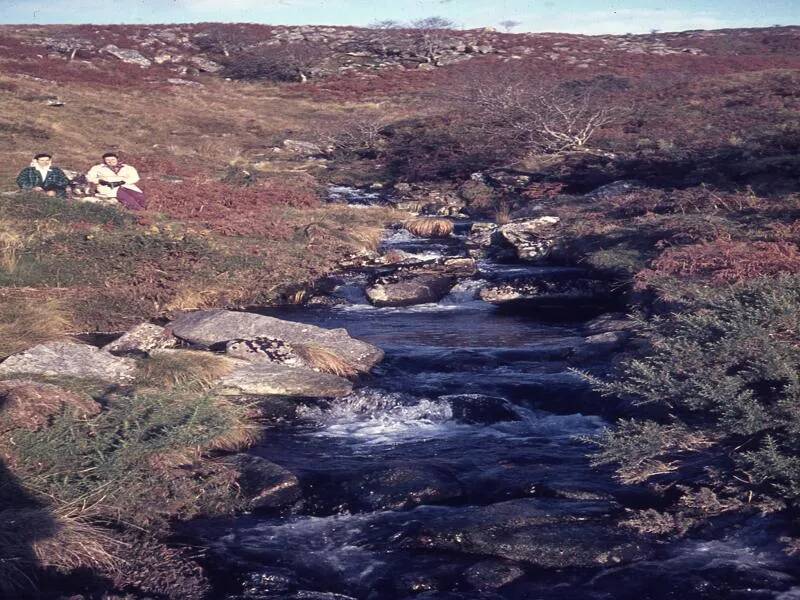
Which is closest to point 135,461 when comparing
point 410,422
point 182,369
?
point 182,369

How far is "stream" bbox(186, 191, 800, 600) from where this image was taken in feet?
16.9

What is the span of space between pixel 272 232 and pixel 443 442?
896 centimetres

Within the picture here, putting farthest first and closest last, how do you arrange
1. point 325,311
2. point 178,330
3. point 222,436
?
point 325,311 < point 178,330 < point 222,436

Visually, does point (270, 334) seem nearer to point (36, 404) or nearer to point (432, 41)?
point (36, 404)

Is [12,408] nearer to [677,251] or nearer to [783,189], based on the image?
[677,251]

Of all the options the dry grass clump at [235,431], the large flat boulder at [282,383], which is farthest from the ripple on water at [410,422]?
the dry grass clump at [235,431]

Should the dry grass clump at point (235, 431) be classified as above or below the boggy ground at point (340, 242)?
below

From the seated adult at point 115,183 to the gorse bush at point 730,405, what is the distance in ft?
38.0

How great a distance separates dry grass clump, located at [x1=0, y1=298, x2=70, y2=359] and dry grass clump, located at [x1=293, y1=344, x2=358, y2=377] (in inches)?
106

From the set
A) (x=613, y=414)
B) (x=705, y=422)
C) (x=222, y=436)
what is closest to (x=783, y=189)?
(x=613, y=414)

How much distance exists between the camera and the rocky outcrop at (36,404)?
6.44m

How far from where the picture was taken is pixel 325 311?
12938 mm

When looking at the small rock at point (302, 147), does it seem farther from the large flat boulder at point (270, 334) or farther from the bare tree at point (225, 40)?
the bare tree at point (225, 40)

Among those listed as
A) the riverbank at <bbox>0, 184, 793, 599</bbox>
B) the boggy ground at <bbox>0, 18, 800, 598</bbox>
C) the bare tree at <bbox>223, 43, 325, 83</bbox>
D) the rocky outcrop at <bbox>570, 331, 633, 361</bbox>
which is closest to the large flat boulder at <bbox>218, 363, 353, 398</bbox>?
the riverbank at <bbox>0, 184, 793, 599</bbox>
